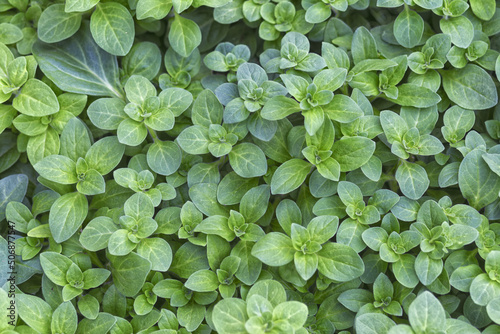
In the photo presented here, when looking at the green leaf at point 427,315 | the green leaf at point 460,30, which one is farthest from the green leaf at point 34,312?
the green leaf at point 460,30

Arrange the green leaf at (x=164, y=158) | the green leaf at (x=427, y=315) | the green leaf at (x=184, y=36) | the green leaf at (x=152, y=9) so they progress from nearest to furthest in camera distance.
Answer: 1. the green leaf at (x=427, y=315)
2. the green leaf at (x=164, y=158)
3. the green leaf at (x=152, y=9)
4. the green leaf at (x=184, y=36)

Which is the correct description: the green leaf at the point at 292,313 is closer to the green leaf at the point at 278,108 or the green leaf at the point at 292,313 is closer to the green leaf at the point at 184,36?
the green leaf at the point at 278,108

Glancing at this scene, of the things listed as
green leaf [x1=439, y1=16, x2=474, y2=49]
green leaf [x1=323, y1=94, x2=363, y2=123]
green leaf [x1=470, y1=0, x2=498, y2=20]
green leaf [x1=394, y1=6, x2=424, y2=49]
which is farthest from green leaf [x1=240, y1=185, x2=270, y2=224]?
green leaf [x1=470, y1=0, x2=498, y2=20]

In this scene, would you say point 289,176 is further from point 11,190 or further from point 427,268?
point 11,190

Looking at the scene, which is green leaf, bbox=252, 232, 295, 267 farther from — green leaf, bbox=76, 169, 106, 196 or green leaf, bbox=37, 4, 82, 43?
green leaf, bbox=37, 4, 82, 43

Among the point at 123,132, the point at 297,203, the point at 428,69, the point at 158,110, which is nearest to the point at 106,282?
the point at 123,132

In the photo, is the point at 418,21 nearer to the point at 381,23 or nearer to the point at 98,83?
the point at 381,23

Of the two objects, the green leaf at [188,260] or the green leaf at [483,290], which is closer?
the green leaf at [483,290]
